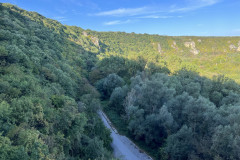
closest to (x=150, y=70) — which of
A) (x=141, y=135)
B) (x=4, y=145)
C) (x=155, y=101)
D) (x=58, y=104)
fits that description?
(x=155, y=101)

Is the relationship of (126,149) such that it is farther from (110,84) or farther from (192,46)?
(192,46)

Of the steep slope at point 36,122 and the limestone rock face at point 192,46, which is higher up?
the limestone rock face at point 192,46

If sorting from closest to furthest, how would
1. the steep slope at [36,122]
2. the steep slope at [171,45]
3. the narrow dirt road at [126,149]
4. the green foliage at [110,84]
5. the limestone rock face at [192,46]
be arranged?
the steep slope at [36,122], the narrow dirt road at [126,149], the green foliage at [110,84], the steep slope at [171,45], the limestone rock face at [192,46]

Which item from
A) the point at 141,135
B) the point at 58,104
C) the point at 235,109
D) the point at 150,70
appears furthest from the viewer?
the point at 150,70

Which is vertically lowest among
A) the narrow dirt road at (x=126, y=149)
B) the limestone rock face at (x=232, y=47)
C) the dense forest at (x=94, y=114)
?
the narrow dirt road at (x=126, y=149)

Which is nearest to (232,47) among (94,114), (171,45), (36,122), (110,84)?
(171,45)

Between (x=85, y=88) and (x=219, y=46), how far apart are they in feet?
459

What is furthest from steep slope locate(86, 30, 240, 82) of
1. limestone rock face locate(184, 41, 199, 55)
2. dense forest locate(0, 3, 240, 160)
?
dense forest locate(0, 3, 240, 160)

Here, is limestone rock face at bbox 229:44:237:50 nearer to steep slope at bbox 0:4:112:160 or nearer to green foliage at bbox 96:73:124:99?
green foliage at bbox 96:73:124:99

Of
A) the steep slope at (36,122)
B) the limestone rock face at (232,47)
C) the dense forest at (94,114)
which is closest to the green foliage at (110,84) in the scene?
the dense forest at (94,114)

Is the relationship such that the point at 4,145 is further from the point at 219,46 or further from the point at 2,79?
the point at 219,46

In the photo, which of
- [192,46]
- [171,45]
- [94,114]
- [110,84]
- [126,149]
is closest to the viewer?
[126,149]

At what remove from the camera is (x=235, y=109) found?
64.6 ft

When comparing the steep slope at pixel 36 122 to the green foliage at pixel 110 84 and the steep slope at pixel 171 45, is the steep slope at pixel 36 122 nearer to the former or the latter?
the green foliage at pixel 110 84
